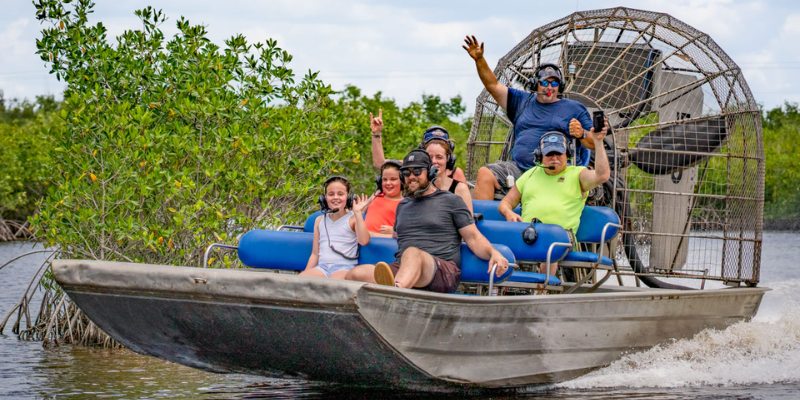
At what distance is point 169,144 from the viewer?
13.2m

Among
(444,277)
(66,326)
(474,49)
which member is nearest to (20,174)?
(66,326)

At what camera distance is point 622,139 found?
11.6 meters

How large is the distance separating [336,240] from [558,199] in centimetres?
190

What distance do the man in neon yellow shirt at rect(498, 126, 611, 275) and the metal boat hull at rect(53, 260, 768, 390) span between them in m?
Result: 0.84

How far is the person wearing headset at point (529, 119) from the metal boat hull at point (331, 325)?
2.05 meters

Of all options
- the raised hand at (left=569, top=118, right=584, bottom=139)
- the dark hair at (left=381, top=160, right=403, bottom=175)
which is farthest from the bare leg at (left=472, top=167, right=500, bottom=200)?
the dark hair at (left=381, top=160, right=403, bottom=175)

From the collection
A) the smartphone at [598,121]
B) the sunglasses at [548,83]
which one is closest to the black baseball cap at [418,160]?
the smartphone at [598,121]

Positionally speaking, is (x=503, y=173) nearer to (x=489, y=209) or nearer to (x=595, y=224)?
(x=489, y=209)

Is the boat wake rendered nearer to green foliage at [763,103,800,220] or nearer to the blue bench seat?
the blue bench seat

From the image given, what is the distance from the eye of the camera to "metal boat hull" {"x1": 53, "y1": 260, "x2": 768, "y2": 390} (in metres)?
7.70

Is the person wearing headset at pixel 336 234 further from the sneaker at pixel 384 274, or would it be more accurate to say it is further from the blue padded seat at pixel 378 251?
the sneaker at pixel 384 274

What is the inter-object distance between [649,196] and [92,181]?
18.8ft

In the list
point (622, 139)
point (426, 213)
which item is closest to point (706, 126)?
point (622, 139)

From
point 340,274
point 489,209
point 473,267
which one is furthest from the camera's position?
point 489,209
